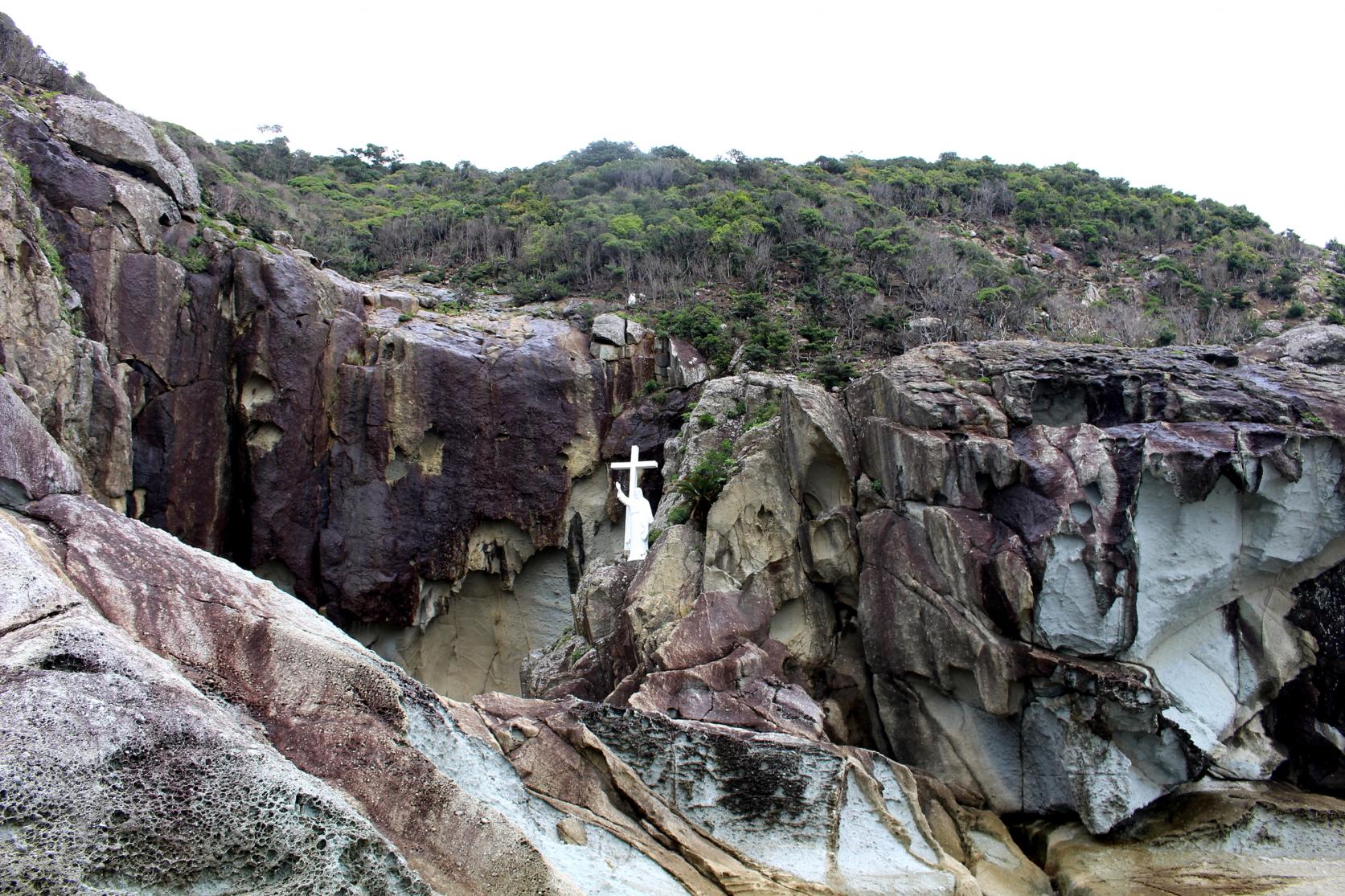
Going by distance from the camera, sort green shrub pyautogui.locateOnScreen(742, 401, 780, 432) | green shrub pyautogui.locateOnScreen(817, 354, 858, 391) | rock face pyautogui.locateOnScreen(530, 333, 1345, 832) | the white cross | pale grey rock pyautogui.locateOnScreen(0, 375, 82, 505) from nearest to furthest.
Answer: pale grey rock pyautogui.locateOnScreen(0, 375, 82, 505) → rock face pyautogui.locateOnScreen(530, 333, 1345, 832) → green shrub pyautogui.locateOnScreen(742, 401, 780, 432) → the white cross → green shrub pyautogui.locateOnScreen(817, 354, 858, 391)

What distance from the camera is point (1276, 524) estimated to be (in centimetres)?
1499

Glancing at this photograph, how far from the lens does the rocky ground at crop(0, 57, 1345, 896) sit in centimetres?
720

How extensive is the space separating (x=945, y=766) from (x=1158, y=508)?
546 centimetres

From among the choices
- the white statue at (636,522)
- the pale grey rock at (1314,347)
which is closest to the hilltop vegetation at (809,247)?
the pale grey rock at (1314,347)

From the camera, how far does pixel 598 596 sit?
19.1 metres

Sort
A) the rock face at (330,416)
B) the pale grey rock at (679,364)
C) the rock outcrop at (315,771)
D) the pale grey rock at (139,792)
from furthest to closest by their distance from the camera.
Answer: the pale grey rock at (679,364) < the rock face at (330,416) < the rock outcrop at (315,771) < the pale grey rock at (139,792)

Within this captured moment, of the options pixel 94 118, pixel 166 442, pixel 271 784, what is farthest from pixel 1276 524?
pixel 94 118

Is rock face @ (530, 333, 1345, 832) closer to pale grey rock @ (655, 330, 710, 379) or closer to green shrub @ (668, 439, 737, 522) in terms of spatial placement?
green shrub @ (668, 439, 737, 522)

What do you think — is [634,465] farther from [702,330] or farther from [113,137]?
[113,137]

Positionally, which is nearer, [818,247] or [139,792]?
[139,792]

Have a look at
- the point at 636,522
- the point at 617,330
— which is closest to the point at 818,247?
the point at 617,330

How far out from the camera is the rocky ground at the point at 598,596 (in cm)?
720

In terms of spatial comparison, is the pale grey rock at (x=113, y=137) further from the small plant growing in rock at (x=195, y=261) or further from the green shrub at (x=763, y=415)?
the green shrub at (x=763, y=415)

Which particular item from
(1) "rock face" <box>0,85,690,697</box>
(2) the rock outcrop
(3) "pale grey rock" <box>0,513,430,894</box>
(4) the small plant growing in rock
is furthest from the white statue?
(3) "pale grey rock" <box>0,513,430,894</box>
